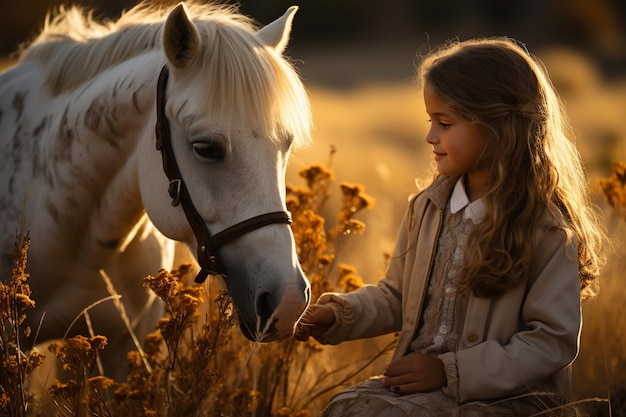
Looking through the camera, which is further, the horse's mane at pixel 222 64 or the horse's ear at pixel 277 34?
the horse's ear at pixel 277 34

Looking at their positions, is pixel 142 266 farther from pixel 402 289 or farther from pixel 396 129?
pixel 396 129

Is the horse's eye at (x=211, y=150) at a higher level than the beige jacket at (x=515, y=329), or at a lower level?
higher

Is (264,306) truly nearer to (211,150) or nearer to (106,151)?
(211,150)

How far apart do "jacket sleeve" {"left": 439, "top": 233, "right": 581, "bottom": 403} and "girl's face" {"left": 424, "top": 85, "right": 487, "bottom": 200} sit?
0.40 m

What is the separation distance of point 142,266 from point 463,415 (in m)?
1.59

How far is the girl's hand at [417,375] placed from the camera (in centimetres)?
239

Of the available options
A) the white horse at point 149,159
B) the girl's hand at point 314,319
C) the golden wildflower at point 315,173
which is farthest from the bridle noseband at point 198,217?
the golden wildflower at point 315,173

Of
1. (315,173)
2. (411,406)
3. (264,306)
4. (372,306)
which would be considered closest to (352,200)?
(315,173)

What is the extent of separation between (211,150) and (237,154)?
0.35 ft

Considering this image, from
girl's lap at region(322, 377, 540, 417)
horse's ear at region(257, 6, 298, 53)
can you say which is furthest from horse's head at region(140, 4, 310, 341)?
girl's lap at region(322, 377, 540, 417)

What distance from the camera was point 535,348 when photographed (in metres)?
2.31

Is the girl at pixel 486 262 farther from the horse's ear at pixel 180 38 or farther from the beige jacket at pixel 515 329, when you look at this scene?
the horse's ear at pixel 180 38

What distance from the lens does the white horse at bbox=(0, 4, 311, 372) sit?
2.47 metres

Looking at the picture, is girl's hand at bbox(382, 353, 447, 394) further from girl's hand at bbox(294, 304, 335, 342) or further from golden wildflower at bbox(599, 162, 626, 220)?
golden wildflower at bbox(599, 162, 626, 220)
